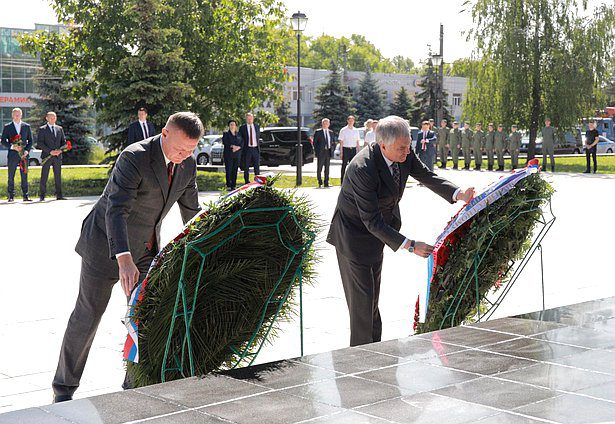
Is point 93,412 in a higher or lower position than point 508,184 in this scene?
lower

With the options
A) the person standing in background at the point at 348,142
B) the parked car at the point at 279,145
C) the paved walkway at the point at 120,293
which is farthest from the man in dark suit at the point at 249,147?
the parked car at the point at 279,145

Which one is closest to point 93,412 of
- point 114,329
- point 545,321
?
point 545,321

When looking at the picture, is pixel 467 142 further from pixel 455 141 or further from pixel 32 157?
pixel 32 157

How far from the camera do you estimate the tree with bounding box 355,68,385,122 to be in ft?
247

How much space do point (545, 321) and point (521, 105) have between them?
35074 mm

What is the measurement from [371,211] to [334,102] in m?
62.7

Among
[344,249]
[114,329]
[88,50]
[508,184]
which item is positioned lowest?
[114,329]

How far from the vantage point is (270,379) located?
442 cm

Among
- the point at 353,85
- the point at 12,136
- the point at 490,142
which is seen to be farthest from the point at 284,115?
the point at 12,136

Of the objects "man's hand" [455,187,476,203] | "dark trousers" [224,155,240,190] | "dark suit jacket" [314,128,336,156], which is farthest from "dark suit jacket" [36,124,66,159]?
A: "man's hand" [455,187,476,203]

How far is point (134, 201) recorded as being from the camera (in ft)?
17.6

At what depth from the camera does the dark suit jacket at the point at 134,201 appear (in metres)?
5.18

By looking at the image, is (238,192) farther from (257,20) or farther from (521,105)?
(521,105)

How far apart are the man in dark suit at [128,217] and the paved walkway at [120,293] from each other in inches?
14.1
